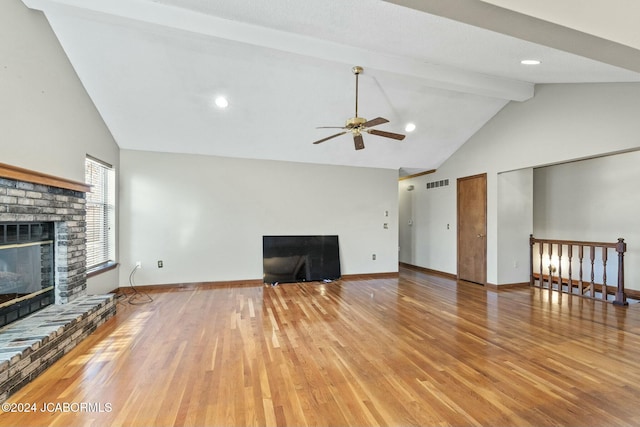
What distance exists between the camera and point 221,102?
4.21 m

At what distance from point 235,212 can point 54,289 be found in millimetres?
2816

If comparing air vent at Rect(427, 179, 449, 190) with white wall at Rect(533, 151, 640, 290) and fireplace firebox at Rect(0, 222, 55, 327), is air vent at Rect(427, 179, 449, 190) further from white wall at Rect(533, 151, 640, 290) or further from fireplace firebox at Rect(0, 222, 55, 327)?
fireplace firebox at Rect(0, 222, 55, 327)

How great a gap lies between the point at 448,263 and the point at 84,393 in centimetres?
619

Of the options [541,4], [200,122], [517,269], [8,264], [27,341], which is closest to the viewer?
[541,4]

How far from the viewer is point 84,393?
2109 millimetres

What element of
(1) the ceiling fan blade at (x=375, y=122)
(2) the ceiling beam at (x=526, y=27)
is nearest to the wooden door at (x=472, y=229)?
(1) the ceiling fan blade at (x=375, y=122)

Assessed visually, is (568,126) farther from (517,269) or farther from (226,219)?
(226,219)

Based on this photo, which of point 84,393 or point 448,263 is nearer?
point 84,393

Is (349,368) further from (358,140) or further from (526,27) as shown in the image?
(526,27)

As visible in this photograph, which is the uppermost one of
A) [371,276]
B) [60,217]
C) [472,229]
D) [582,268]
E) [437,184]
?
Answer: [437,184]

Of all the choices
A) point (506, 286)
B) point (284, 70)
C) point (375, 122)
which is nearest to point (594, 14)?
point (375, 122)

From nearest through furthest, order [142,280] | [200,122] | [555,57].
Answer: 1. [555,57]
2. [200,122]
3. [142,280]

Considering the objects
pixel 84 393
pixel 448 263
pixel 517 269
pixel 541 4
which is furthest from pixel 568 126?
pixel 84 393

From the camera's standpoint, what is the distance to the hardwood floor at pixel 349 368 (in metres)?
1.89
